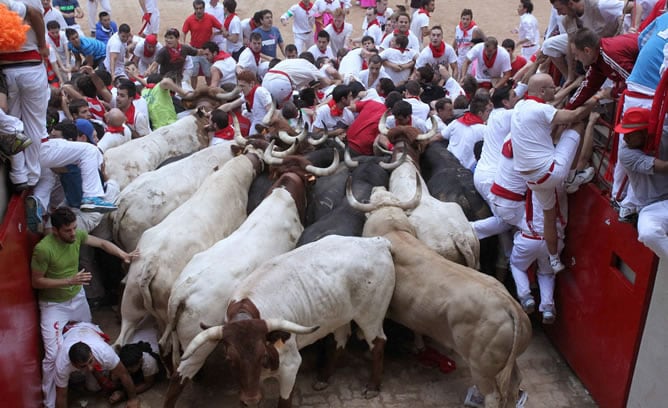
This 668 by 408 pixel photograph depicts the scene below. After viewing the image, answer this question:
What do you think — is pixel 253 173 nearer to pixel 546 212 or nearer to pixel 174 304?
pixel 174 304

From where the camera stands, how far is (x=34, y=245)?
273 inches

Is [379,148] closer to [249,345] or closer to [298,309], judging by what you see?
[298,309]

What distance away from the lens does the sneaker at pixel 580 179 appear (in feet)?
23.1

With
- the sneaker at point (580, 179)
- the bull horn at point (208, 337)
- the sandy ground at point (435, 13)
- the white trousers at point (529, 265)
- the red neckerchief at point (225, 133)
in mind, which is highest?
the sneaker at point (580, 179)

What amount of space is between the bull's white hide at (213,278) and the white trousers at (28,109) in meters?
1.89

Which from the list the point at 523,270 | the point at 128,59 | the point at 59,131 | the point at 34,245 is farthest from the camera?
the point at 128,59

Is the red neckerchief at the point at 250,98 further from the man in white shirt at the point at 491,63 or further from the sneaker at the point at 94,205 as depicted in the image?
the man in white shirt at the point at 491,63

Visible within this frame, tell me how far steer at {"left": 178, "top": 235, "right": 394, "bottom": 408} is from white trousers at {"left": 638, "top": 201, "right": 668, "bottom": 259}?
7.31 feet

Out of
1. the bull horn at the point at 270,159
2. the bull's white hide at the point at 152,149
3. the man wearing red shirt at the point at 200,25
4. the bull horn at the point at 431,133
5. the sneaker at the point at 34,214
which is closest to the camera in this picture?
the sneaker at the point at 34,214

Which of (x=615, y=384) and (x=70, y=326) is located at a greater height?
(x=70, y=326)

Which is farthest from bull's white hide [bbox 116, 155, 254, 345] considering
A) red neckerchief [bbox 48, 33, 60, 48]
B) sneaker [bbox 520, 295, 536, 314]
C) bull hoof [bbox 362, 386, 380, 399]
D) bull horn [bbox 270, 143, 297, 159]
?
red neckerchief [bbox 48, 33, 60, 48]

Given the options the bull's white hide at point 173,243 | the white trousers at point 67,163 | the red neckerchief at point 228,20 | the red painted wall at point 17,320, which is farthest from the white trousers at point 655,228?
the red neckerchief at point 228,20

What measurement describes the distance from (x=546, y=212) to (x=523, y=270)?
0.74m

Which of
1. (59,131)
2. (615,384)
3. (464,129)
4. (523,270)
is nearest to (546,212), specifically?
(523,270)
